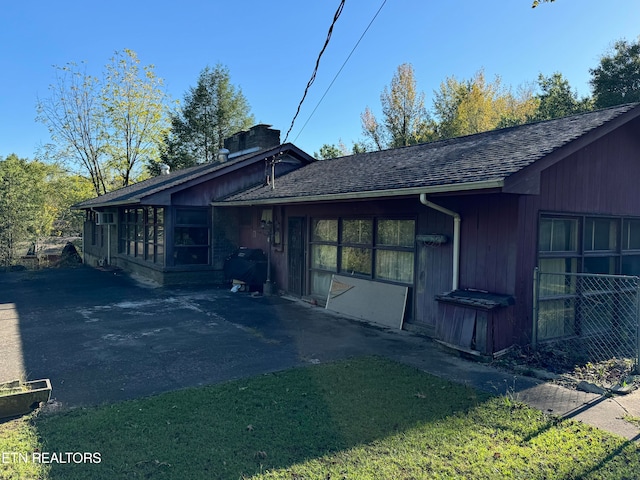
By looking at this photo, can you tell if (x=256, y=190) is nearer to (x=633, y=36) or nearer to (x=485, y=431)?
(x=485, y=431)

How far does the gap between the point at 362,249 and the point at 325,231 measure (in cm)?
136

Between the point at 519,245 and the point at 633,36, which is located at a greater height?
the point at 633,36

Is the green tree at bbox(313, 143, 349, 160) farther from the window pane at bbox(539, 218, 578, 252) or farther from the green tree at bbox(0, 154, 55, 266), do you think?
the window pane at bbox(539, 218, 578, 252)

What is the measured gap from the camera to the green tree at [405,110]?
95.9 ft

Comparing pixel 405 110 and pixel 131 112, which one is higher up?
pixel 405 110

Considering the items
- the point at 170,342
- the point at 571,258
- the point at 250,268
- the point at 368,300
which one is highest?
the point at 571,258

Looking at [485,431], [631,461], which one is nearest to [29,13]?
[485,431]

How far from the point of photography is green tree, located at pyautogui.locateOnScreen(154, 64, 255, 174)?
31.9 meters

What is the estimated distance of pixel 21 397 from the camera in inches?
149

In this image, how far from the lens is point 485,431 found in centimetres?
355

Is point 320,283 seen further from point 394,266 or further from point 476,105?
point 476,105

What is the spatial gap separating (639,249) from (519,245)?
359 centimetres

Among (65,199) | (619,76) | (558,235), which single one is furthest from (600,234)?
(65,199)

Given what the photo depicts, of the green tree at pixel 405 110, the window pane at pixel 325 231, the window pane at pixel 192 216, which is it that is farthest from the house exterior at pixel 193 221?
the green tree at pixel 405 110
